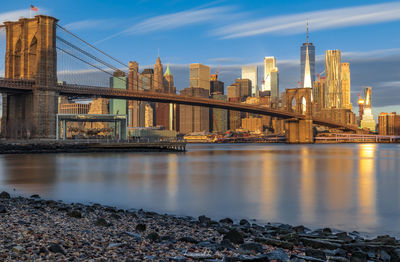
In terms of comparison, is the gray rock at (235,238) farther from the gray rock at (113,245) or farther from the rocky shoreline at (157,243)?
the gray rock at (113,245)

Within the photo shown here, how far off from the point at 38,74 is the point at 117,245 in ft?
163

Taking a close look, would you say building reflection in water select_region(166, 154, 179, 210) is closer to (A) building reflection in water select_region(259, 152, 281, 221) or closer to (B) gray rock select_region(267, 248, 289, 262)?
(A) building reflection in water select_region(259, 152, 281, 221)

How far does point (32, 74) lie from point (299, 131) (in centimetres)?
7984

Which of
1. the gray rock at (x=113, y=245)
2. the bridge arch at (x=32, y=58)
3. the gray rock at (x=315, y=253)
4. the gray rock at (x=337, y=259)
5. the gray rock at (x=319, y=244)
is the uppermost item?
the bridge arch at (x=32, y=58)

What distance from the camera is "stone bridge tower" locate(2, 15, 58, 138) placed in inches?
2015

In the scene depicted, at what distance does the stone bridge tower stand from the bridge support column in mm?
73493

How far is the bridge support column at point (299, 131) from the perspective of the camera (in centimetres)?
11119

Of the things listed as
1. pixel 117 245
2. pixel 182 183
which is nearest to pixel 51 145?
pixel 182 183

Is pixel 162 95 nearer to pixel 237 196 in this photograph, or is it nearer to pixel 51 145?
pixel 51 145

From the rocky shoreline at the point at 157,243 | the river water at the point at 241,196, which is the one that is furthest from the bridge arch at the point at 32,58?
the rocky shoreline at the point at 157,243

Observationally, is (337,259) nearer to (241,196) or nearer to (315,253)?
(315,253)

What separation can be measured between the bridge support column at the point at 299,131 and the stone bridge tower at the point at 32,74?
73.5 meters

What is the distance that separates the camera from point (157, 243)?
659cm

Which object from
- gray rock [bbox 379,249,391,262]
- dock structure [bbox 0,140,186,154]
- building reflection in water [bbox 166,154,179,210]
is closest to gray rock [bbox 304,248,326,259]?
gray rock [bbox 379,249,391,262]
